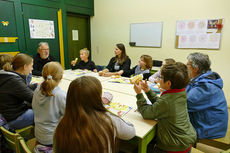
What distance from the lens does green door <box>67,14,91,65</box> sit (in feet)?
15.9

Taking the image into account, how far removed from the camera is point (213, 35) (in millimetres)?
3512

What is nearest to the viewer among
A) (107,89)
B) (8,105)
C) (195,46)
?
(8,105)

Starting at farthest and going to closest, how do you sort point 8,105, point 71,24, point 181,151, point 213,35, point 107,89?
point 71,24 < point 213,35 < point 107,89 < point 8,105 < point 181,151

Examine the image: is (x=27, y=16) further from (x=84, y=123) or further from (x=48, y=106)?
(x=84, y=123)

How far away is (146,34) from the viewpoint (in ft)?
14.3

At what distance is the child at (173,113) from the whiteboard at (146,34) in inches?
121

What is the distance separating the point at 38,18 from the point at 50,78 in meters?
3.18

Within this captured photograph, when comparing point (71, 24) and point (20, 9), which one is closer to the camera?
point (20, 9)

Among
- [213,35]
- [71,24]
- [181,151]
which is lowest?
[181,151]

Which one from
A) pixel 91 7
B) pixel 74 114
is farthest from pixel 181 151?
pixel 91 7

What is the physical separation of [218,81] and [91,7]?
4.47 m

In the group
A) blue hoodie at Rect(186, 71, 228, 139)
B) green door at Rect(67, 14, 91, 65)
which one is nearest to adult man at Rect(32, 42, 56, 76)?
green door at Rect(67, 14, 91, 65)

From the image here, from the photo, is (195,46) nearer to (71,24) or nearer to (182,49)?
(182,49)

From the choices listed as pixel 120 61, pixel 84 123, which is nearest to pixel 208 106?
pixel 84 123
